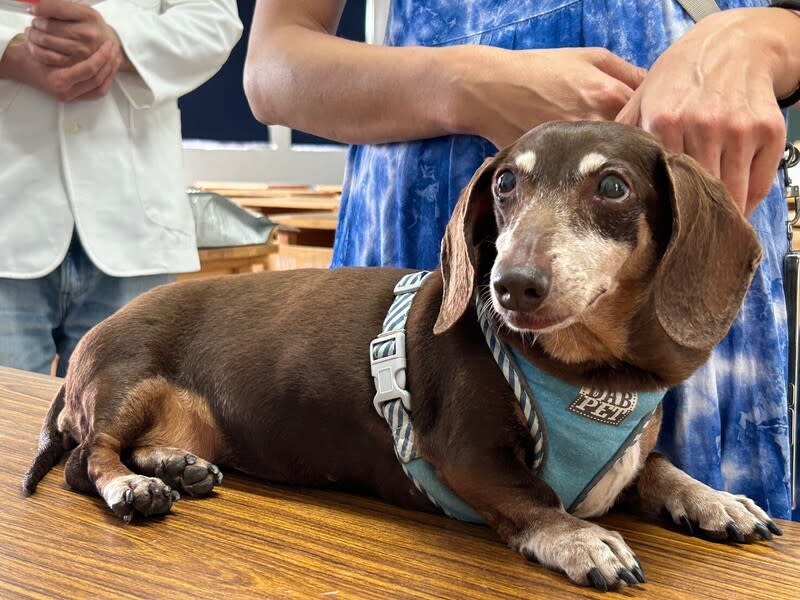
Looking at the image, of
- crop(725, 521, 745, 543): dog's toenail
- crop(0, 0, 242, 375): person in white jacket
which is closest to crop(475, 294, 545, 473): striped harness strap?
crop(725, 521, 745, 543): dog's toenail

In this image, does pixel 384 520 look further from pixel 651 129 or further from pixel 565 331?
pixel 651 129

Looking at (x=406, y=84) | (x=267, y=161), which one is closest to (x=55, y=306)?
(x=406, y=84)

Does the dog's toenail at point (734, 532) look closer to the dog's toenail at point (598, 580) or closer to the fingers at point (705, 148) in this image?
the dog's toenail at point (598, 580)

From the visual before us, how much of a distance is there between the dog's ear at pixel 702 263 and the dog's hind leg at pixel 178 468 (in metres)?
0.56

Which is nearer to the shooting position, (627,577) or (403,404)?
(627,577)

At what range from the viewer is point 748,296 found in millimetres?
1169

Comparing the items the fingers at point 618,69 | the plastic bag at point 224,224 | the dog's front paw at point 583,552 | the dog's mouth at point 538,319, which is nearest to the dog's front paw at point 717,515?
the dog's front paw at point 583,552

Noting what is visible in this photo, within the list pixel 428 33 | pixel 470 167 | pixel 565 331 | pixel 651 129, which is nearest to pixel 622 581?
pixel 565 331

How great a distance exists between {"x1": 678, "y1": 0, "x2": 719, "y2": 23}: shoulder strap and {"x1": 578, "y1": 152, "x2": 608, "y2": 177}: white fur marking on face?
369mm

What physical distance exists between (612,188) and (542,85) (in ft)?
0.65

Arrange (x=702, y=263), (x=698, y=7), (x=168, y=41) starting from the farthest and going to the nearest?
(x=168, y=41) → (x=698, y=7) → (x=702, y=263)

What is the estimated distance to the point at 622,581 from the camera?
807mm

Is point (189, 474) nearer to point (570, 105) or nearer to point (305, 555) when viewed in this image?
point (305, 555)

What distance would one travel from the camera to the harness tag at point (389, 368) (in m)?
1.01
